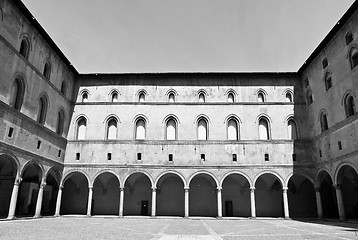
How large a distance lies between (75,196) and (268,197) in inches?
780

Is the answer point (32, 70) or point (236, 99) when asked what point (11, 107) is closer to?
point (32, 70)

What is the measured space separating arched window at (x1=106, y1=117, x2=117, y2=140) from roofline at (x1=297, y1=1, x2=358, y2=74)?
64.3 ft

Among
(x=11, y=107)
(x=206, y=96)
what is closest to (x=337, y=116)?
(x=206, y=96)

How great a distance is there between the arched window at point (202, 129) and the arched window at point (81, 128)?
1144cm

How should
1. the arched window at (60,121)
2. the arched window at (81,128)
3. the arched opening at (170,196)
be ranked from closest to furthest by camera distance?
the arched window at (60,121), the arched window at (81,128), the arched opening at (170,196)

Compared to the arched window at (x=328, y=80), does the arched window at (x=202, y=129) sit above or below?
below

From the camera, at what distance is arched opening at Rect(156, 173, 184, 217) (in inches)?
1114

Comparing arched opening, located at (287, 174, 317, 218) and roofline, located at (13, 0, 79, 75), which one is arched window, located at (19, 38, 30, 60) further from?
arched opening, located at (287, 174, 317, 218)

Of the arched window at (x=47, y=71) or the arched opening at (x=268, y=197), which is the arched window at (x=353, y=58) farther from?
the arched window at (x=47, y=71)

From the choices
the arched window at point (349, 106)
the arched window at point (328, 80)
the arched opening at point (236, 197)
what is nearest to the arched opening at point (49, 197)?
the arched opening at point (236, 197)

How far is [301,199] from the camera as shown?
28.3m

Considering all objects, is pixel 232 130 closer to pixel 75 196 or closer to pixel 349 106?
pixel 349 106

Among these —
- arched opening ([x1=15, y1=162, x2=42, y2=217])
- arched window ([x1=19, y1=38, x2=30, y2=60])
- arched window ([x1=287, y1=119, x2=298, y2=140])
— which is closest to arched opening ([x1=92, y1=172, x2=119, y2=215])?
arched opening ([x1=15, y1=162, x2=42, y2=217])

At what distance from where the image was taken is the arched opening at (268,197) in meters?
28.1
